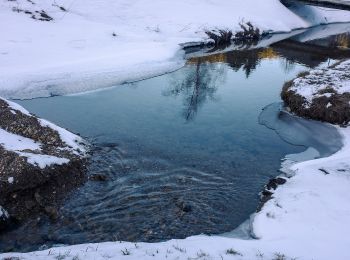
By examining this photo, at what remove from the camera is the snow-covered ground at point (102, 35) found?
2197cm

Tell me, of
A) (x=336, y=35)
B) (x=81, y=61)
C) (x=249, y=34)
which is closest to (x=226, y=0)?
(x=249, y=34)

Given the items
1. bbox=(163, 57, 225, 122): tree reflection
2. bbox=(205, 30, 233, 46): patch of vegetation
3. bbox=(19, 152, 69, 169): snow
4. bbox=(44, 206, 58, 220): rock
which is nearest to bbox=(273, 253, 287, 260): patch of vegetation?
bbox=(44, 206, 58, 220): rock

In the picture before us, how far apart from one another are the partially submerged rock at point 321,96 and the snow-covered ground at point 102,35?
355 inches

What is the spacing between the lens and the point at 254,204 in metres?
11.6

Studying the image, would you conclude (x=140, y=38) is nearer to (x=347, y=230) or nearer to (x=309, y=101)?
(x=309, y=101)

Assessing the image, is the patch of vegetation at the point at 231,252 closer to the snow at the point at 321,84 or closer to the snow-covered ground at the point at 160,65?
the snow-covered ground at the point at 160,65

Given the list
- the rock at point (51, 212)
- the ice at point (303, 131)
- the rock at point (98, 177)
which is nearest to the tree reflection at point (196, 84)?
the ice at point (303, 131)

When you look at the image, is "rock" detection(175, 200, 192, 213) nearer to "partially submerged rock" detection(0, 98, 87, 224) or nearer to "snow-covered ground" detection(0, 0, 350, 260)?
"snow-covered ground" detection(0, 0, 350, 260)

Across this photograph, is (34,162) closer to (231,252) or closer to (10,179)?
(10,179)

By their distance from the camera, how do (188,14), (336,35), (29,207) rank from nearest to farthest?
1. (29,207)
2. (188,14)
3. (336,35)

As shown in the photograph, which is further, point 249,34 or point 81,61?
point 249,34

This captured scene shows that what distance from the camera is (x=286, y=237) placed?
9.20 m

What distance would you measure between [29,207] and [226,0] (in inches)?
1607

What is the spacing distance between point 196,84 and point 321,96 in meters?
7.58
